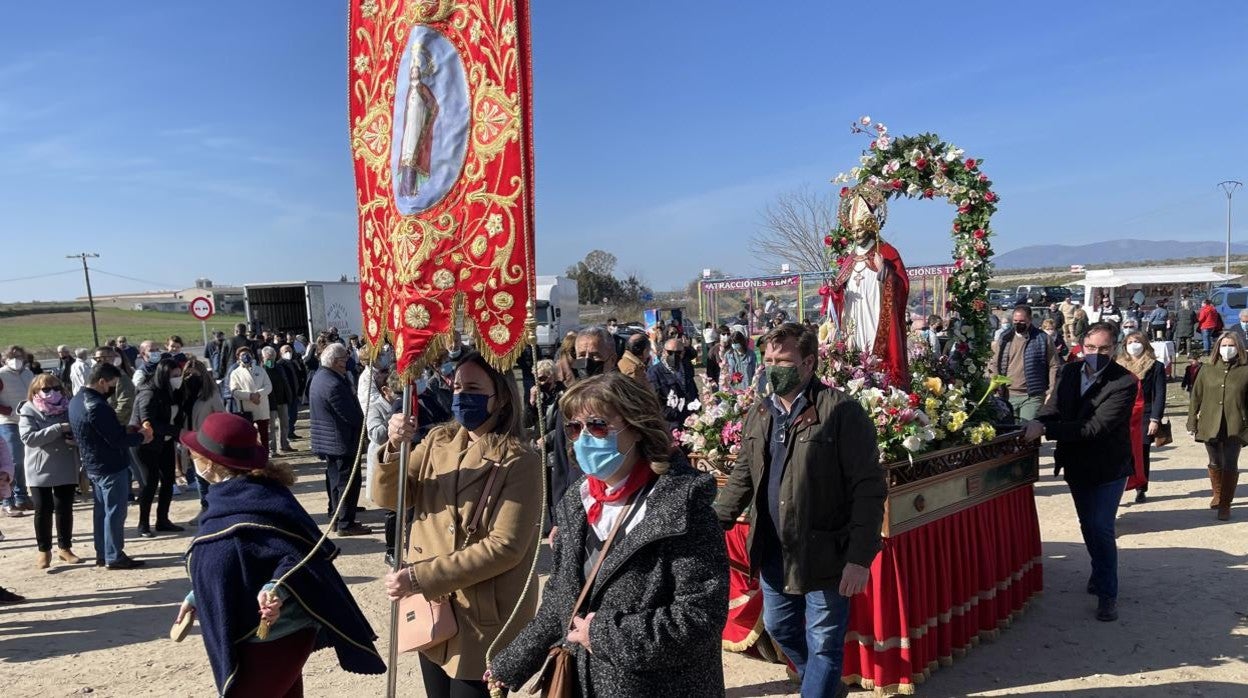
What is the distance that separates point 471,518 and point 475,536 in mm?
69

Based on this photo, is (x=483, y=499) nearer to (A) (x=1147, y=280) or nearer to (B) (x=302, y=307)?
(B) (x=302, y=307)

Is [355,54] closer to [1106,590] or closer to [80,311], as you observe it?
[1106,590]

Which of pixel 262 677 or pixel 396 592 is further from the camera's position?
pixel 262 677

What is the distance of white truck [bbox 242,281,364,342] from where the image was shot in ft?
80.2

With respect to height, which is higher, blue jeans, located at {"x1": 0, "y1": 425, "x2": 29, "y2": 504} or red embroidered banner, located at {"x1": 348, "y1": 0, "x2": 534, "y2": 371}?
red embroidered banner, located at {"x1": 348, "y1": 0, "x2": 534, "y2": 371}

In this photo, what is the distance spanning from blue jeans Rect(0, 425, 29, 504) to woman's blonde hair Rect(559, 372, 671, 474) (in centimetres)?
841

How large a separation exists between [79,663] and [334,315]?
20.6 meters

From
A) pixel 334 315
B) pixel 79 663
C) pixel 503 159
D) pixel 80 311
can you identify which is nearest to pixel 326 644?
pixel 503 159

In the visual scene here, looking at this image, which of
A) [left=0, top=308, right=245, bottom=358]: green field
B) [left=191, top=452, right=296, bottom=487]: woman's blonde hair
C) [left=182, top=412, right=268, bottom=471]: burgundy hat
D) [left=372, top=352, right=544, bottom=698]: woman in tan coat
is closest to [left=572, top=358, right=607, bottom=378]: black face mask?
[left=372, top=352, right=544, bottom=698]: woman in tan coat

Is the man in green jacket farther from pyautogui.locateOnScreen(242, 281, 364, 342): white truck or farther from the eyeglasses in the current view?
pyautogui.locateOnScreen(242, 281, 364, 342): white truck

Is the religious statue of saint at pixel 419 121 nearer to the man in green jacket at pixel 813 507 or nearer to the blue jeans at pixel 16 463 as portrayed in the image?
the man in green jacket at pixel 813 507

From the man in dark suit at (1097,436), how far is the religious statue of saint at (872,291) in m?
1.02

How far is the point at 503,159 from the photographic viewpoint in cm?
314

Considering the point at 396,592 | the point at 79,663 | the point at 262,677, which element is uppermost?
the point at 396,592
